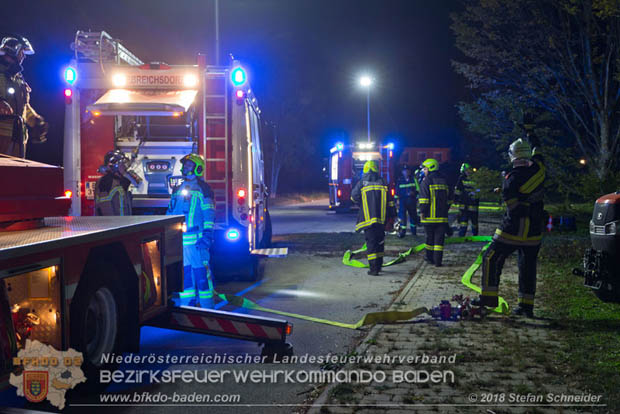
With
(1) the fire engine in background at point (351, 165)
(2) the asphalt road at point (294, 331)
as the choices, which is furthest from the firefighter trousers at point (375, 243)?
(1) the fire engine in background at point (351, 165)

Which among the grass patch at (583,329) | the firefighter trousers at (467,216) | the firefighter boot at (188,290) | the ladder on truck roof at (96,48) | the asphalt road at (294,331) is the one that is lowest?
the asphalt road at (294,331)

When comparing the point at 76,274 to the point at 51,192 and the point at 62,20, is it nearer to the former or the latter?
the point at 51,192

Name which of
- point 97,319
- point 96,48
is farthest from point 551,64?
point 97,319

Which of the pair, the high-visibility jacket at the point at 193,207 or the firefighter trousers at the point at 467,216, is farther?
the firefighter trousers at the point at 467,216

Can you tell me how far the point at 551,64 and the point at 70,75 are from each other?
15715mm

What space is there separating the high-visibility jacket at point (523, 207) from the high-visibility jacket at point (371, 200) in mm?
3324

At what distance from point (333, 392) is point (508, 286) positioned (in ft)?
15.8

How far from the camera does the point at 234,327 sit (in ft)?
16.8

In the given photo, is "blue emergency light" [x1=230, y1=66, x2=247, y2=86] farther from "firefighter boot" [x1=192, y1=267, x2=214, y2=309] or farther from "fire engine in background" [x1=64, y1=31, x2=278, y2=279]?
"firefighter boot" [x1=192, y1=267, x2=214, y2=309]

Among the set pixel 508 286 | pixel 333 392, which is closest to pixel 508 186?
pixel 508 286

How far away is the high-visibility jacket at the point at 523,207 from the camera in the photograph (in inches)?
255

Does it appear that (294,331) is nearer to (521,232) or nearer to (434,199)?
(521,232)

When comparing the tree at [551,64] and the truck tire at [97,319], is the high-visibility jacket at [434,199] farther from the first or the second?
the tree at [551,64]

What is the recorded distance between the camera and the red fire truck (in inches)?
133
